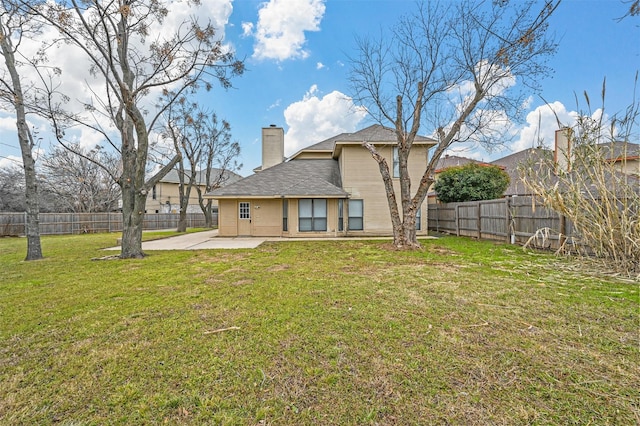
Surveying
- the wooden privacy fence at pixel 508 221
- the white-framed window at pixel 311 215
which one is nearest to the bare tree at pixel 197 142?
the white-framed window at pixel 311 215

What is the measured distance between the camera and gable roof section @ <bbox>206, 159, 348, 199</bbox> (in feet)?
46.5

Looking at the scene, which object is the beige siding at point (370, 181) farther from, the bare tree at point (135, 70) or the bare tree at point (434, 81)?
the bare tree at point (135, 70)

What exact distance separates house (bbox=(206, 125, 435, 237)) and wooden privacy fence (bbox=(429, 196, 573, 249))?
1.80 meters

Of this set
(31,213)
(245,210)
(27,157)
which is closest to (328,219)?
(245,210)

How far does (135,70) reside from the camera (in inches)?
363

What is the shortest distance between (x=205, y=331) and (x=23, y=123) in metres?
10.1

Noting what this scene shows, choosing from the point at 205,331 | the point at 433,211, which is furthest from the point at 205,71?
the point at 433,211

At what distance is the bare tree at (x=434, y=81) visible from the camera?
9539 mm

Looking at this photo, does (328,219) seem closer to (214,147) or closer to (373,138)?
(373,138)

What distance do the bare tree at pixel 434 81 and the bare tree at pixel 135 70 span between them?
17.5ft

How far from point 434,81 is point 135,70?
10150mm

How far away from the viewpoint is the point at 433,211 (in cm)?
1770

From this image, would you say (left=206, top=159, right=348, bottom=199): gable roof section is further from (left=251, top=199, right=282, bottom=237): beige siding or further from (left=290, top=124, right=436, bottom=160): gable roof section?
(left=290, top=124, right=436, bottom=160): gable roof section

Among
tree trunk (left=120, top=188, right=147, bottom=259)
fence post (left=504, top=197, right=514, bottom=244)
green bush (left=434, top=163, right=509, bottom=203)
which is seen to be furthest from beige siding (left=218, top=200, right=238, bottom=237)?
fence post (left=504, top=197, right=514, bottom=244)
